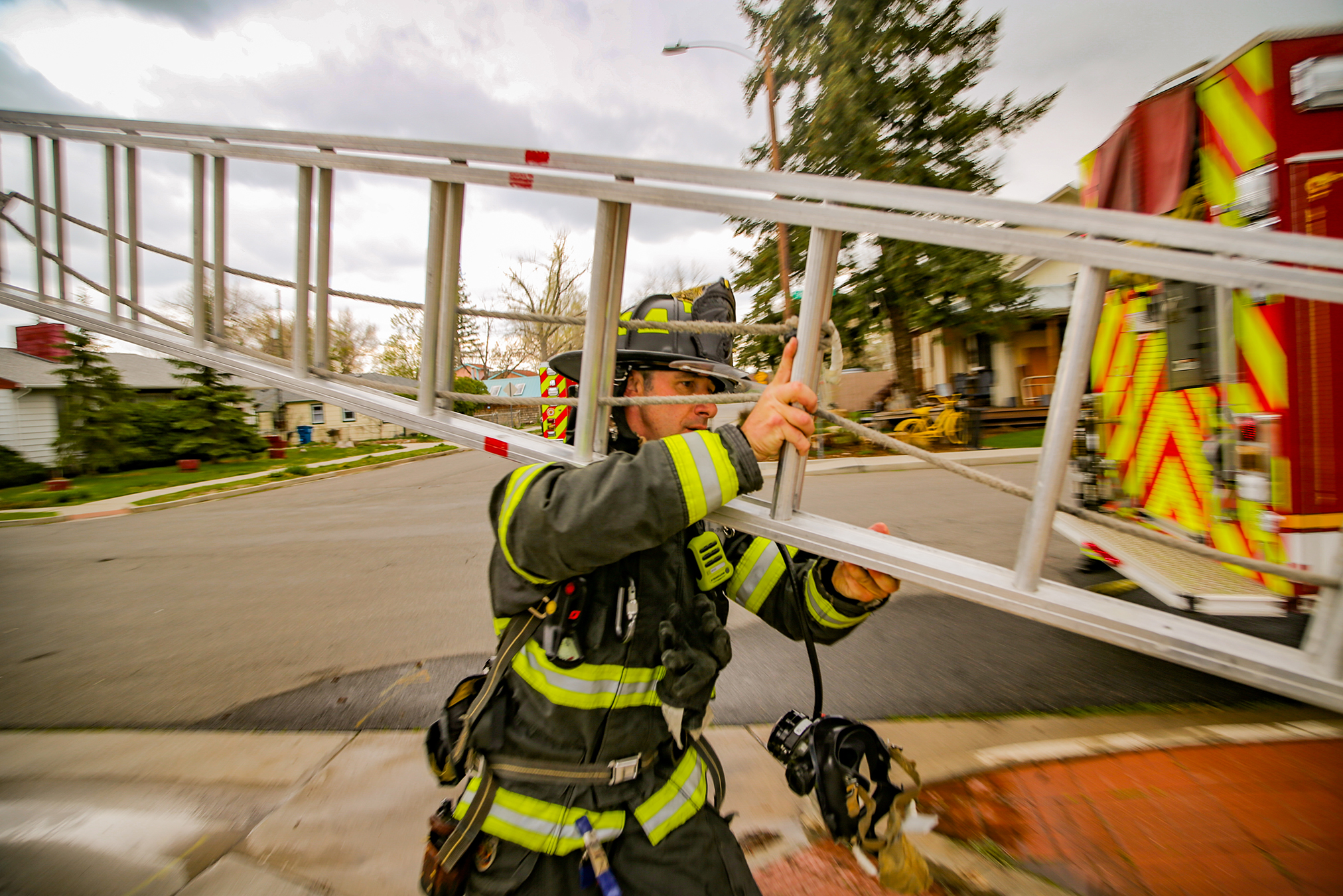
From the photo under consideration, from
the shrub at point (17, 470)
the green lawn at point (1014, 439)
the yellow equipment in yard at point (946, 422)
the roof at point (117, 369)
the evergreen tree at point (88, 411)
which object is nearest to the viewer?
the green lawn at point (1014, 439)

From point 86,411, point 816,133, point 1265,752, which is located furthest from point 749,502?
point 86,411

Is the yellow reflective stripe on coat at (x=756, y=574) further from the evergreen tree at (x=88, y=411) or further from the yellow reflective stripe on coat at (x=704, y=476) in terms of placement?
the evergreen tree at (x=88, y=411)

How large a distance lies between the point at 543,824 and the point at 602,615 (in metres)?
0.46

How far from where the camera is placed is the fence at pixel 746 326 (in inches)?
37.8

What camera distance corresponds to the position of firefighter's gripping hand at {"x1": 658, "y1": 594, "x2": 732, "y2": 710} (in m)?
1.29

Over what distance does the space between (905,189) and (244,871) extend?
9.83ft

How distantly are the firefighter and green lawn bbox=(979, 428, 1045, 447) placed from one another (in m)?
1.63

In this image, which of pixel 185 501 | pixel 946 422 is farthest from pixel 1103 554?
pixel 185 501

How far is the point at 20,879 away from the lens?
213cm

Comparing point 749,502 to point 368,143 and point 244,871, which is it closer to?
point 368,143

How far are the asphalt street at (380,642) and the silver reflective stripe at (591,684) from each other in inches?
74.8

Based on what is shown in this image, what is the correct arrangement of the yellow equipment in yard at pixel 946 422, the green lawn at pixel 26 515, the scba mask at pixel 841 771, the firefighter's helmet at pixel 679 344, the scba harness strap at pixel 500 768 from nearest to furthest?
the scba harness strap at pixel 500 768 → the scba mask at pixel 841 771 → the firefighter's helmet at pixel 679 344 → the yellow equipment in yard at pixel 946 422 → the green lawn at pixel 26 515

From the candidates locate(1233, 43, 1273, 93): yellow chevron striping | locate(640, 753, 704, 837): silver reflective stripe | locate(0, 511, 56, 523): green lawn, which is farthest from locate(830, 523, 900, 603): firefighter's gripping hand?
locate(0, 511, 56, 523): green lawn

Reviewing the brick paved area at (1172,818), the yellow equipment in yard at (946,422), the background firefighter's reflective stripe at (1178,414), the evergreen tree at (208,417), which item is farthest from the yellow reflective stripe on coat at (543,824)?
the evergreen tree at (208,417)
